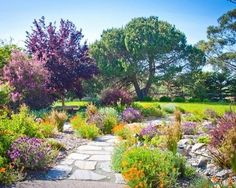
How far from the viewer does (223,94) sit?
33438mm

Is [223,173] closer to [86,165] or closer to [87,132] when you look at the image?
[86,165]

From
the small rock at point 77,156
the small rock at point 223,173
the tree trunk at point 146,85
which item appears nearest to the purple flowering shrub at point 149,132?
the small rock at point 77,156

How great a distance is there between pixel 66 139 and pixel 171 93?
88.5ft

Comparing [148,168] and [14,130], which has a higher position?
[14,130]

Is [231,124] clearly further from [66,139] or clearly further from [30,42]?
[30,42]

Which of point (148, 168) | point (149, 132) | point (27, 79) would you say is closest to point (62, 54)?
point (27, 79)

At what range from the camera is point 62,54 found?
18.3 metres

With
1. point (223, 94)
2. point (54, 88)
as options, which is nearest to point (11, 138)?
point (54, 88)

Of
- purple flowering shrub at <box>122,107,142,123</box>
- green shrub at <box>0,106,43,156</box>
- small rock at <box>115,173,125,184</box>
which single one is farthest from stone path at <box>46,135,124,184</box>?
purple flowering shrub at <box>122,107,142,123</box>

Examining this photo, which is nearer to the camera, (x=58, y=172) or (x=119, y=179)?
(x=119, y=179)

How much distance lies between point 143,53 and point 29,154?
1038 inches

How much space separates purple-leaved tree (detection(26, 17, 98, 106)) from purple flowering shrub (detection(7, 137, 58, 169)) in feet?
38.2

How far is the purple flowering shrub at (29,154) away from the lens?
6059mm

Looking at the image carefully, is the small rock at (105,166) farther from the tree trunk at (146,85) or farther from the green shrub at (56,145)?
the tree trunk at (146,85)
